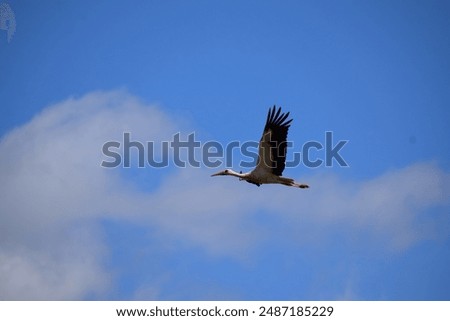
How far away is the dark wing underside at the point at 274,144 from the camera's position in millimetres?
48500

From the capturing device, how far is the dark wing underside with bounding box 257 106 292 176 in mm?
48500

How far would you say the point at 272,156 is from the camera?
1954 inches

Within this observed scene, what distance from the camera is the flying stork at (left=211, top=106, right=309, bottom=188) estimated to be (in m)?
48.5

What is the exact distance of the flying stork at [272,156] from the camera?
1911 inches

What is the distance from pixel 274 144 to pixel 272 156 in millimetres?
773
